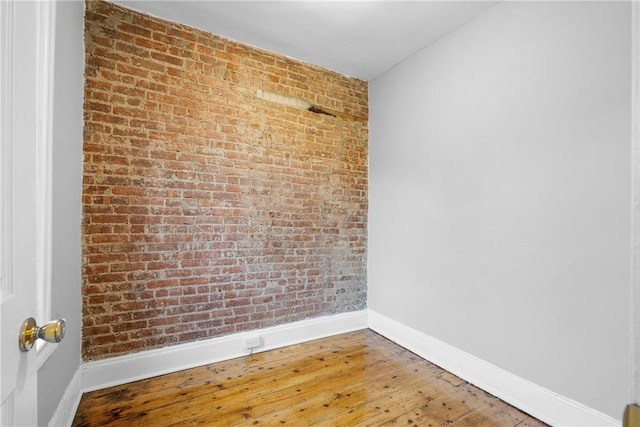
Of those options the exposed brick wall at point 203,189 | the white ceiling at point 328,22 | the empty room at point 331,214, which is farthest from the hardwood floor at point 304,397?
the white ceiling at point 328,22

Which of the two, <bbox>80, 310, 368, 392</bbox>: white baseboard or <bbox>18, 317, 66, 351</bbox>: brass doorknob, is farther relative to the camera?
<bbox>80, 310, 368, 392</bbox>: white baseboard

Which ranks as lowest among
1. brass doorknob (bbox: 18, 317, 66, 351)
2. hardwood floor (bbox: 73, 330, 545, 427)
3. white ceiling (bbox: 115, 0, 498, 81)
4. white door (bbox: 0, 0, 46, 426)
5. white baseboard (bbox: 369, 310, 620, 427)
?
hardwood floor (bbox: 73, 330, 545, 427)

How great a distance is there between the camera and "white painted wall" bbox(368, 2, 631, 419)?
1.69 m

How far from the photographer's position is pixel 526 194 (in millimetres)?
2082

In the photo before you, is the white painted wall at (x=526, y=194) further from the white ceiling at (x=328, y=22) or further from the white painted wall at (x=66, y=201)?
the white painted wall at (x=66, y=201)

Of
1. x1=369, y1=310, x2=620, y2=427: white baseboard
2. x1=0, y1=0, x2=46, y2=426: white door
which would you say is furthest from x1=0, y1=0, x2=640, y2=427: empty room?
x1=0, y1=0, x2=46, y2=426: white door

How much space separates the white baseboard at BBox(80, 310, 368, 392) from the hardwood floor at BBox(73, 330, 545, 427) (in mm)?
73

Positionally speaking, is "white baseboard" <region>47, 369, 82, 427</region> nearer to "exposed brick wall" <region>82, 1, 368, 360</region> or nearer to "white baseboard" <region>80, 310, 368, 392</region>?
"white baseboard" <region>80, 310, 368, 392</region>

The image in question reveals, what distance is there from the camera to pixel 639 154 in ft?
1.86

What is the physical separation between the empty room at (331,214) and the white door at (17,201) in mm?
839

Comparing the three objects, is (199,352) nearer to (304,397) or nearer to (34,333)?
(304,397)

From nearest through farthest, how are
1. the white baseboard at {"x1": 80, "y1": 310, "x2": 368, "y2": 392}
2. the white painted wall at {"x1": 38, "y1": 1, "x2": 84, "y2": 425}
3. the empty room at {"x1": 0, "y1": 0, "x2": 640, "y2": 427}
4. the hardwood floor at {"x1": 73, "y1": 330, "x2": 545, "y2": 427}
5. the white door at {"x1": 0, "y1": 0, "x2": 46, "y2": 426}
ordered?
the white door at {"x1": 0, "y1": 0, "x2": 46, "y2": 426} < the white painted wall at {"x1": 38, "y1": 1, "x2": 84, "y2": 425} < the empty room at {"x1": 0, "y1": 0, "x2": 640, "y2": 427} < the hardwood floor at {"x1": 73, "y1": 330, "x2": 545, "y2": 427} < the white baseboard at {"x1": 80, "y1": 310, "x2": 368, "y2": 392}

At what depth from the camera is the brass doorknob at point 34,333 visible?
2.15 ft

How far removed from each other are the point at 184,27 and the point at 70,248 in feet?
6.74
